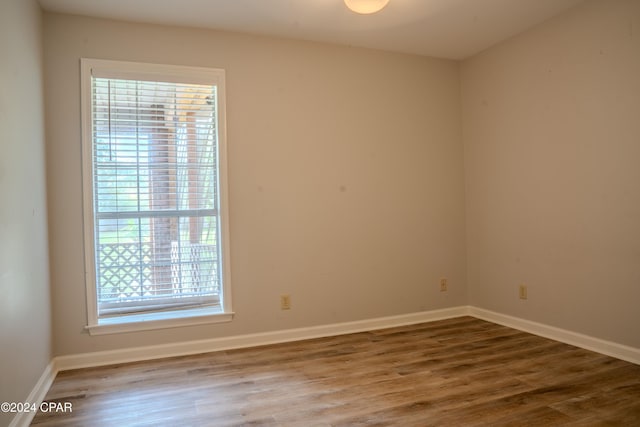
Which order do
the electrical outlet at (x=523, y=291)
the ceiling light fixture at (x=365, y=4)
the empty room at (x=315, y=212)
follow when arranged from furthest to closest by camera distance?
the electrical outlet at (x=523, y=291)
the ceiling light fixture at (x=365, y=4)
the empty room at (x=315, y=212)

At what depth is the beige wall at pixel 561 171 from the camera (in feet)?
9.29

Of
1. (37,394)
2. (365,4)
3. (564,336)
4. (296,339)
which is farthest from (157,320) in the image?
(564,336)

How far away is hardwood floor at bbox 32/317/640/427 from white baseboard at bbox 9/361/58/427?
0.19 feet

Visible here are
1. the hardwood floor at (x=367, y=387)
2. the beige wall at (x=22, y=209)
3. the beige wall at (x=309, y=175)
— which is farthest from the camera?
the beige wall at (x=309, y=175)

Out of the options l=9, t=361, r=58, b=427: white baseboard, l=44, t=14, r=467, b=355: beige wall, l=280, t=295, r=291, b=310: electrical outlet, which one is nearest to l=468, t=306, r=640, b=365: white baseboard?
l=44, t=14, r=467, b=355: beige wall

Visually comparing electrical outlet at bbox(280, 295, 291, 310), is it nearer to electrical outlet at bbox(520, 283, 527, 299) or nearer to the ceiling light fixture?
electrical outlet at bbox(520, 283, 527, 299)

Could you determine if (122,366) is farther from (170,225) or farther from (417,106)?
(417,106)

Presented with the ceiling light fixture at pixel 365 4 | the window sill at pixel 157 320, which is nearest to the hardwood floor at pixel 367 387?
the window sill at pixel 157 320

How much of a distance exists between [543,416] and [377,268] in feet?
6.26

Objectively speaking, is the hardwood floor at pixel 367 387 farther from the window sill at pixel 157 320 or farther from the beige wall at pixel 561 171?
the beige wall at pixel 561 171

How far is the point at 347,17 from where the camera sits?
316cm

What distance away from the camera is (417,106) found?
4.04 m

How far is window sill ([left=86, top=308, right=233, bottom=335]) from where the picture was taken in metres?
3.04

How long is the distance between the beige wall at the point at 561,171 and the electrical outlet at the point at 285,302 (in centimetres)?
193
